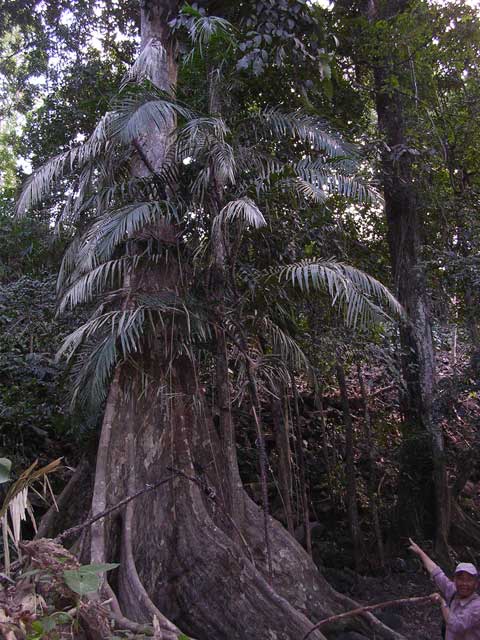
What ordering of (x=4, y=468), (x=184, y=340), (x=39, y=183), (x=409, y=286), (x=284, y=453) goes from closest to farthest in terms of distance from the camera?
(x=4, y=468) < (x=184, y=340) < (x=39, y=183) < (x=284, y=453) < (x=409, y=286)

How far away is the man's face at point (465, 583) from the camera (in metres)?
3.65

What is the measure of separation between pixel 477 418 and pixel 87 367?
15.3ft

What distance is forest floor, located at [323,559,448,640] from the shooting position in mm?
6725

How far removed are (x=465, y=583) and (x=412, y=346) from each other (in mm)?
5488

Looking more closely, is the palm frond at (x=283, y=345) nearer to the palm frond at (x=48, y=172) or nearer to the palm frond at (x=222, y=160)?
the palm frond at (x=222, y=160)

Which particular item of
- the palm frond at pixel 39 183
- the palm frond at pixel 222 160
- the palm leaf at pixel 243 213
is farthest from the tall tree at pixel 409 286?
the palm frond at pixel 39 183

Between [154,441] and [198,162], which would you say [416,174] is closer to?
[198,162]

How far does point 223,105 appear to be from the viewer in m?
6.77

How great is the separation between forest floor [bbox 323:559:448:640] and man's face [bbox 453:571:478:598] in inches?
Answer: 124

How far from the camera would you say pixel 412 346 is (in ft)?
29.2

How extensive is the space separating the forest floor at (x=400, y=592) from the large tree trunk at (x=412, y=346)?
54 centimetres

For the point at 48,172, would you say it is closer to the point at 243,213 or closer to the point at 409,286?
the point at 243,213

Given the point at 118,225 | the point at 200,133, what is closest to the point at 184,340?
the point at 118,225

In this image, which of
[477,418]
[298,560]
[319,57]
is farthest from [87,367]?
[477,418]
